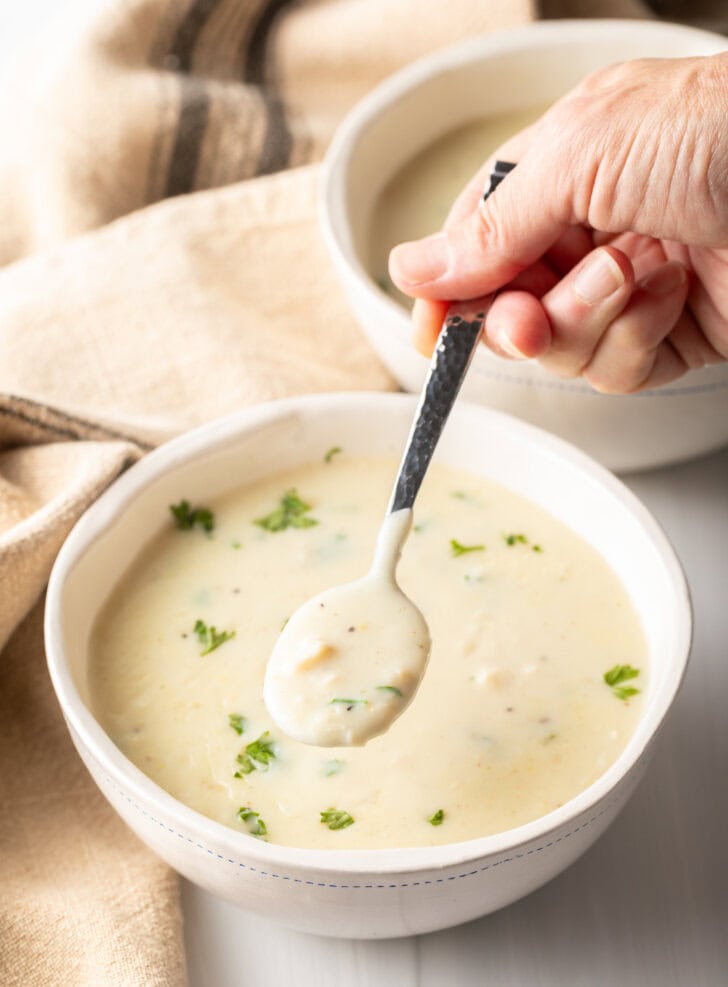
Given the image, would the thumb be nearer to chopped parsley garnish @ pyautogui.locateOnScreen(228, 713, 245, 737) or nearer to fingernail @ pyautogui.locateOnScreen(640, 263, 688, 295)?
fingernail @ pyautogui.locateOnScreen(640, 263, 688, 295)

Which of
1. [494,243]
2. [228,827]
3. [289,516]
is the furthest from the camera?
[289,516]

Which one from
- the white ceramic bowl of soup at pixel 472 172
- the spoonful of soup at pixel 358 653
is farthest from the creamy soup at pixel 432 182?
the spoonful of soup at pixel 358 653

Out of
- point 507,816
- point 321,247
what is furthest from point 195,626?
point 321,247

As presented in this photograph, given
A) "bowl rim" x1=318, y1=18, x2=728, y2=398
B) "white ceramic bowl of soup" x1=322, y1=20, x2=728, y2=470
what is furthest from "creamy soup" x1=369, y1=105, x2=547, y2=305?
"bowl rim" x1=318, y1=18, x2=728, y2=398

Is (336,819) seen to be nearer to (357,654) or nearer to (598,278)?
(357,654)

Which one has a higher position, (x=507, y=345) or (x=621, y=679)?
(x=507, y=345)

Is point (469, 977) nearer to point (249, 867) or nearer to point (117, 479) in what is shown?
point (249, 867)

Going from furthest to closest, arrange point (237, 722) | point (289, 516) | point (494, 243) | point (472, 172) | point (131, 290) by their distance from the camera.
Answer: point (472, 172)
point (131, 290)
point (289, 516)
point (494, 243)
point (237, 722)

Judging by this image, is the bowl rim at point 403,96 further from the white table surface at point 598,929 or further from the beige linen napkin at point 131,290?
the white table surface at point 598,929

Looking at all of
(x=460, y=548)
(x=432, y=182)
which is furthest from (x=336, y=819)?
(x=432, y=182)
